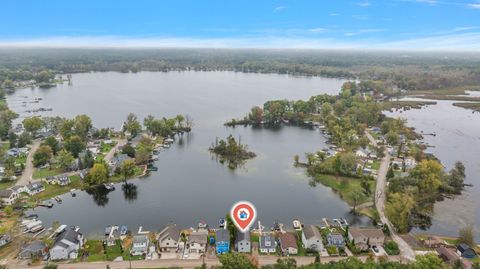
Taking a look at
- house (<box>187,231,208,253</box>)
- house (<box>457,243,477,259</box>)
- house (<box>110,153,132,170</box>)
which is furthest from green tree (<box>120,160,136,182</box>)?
house (<box>457,243,477,259</box>)

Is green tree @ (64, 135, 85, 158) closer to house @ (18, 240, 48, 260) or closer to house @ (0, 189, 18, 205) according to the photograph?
house @ (0, 189, 18, 205)

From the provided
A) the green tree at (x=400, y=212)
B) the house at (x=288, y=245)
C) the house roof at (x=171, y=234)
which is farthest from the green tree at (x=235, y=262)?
the green tree at (x=400, y=212)

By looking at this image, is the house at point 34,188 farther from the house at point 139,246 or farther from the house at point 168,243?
the house at point 168,243

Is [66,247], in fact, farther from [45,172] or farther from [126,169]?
[45,172]

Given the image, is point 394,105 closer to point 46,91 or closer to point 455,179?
point 455,179

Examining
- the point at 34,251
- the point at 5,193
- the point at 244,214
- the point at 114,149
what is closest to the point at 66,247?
the point at 34,251

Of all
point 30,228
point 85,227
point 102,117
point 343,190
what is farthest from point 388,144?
point 102,117
